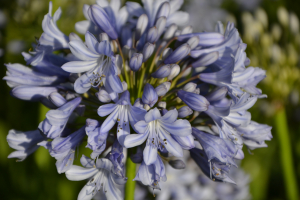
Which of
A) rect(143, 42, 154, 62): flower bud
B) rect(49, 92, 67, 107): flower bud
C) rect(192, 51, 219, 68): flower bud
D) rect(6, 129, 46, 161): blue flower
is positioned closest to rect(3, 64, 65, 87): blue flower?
rect(49, 92, 67, 107): flower bud

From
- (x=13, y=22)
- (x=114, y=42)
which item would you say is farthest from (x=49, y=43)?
(x=13, y=22)

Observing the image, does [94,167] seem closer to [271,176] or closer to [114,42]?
[114,42]

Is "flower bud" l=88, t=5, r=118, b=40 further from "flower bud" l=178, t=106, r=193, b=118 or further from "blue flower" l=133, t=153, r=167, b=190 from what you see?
"blue flower" l=133, t=153, r=167, b=190

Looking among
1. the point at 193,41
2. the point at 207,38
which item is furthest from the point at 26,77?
the point at 207,38

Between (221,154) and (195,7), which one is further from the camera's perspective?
(195,7)

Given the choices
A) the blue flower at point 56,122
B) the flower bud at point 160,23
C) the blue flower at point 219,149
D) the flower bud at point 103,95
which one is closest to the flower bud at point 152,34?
the flower bud at point 160,23
